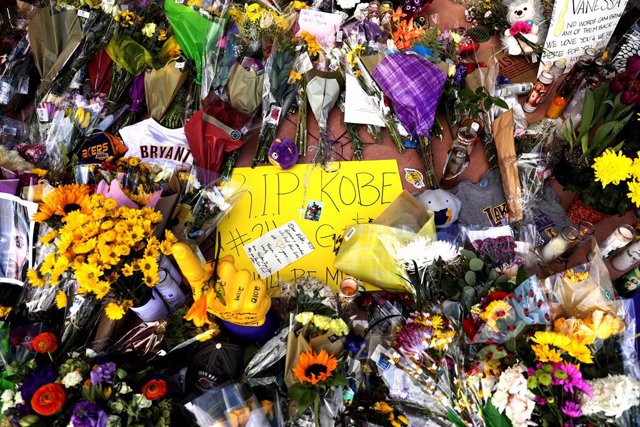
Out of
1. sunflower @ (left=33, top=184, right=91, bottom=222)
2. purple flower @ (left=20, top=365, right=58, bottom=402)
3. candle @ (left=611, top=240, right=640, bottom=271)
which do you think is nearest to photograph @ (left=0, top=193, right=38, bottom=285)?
sunflower @ (left=33, top=184, right=91, bottom=222)

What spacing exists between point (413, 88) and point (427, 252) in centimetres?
93

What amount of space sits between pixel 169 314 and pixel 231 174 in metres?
0.68

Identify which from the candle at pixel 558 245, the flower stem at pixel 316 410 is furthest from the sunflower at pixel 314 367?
the candle at pixel 558 245

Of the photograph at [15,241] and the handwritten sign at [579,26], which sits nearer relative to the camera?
the photograph at [15,241]

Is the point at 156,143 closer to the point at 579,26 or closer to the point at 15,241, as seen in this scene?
the point at 15,241

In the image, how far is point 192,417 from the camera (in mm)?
1158

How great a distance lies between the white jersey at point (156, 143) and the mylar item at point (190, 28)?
40cm

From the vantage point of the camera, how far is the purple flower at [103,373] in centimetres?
113

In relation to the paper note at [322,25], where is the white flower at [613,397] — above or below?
below

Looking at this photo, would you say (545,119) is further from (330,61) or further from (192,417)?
(192,417)

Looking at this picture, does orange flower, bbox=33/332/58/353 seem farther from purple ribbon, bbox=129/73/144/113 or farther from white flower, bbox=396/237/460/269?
purple ribbon, bbox=129/73/144/113

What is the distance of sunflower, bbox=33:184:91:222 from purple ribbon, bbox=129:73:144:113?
92cm

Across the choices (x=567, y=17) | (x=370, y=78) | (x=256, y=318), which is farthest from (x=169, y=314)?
(x=567, y=17)

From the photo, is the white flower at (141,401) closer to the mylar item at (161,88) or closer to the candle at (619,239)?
the mylar item at (161,88)
